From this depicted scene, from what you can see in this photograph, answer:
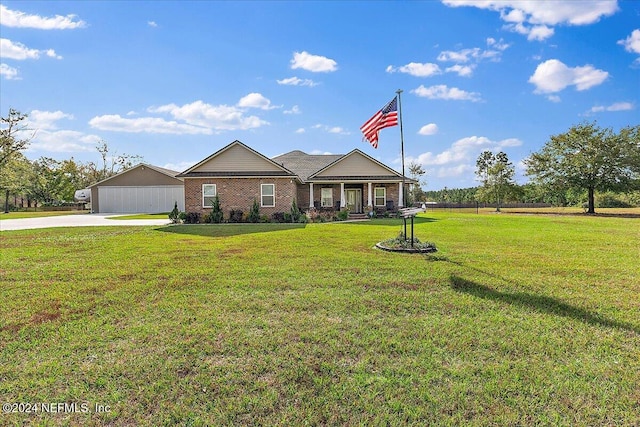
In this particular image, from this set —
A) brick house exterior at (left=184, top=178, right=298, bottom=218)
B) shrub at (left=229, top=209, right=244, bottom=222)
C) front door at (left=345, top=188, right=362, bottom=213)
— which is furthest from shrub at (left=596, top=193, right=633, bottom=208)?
shrub at (left=229, top=209, right=244, bottom=222)

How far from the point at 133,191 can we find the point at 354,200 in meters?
22.4

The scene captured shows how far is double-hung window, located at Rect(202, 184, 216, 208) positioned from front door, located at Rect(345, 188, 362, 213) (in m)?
9.54

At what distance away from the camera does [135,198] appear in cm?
3394

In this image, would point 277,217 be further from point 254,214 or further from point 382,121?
point 382,121

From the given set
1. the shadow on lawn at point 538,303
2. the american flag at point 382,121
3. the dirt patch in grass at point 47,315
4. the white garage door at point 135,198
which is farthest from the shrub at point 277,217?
the white garage door at point 135,198

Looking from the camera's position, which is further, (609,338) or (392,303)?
(392,303)

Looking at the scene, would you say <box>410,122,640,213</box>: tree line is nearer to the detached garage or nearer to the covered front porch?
the covered front porch

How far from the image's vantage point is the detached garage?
33.8 meters

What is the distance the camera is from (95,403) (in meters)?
2.67

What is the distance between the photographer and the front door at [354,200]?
25.5 m

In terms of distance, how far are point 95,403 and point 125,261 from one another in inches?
230

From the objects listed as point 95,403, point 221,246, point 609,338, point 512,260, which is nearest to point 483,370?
point 609,338

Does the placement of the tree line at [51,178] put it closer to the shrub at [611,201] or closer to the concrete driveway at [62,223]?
the concrete driveway at [62,223]

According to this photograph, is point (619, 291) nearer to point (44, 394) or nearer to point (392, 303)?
point (392, 303)
